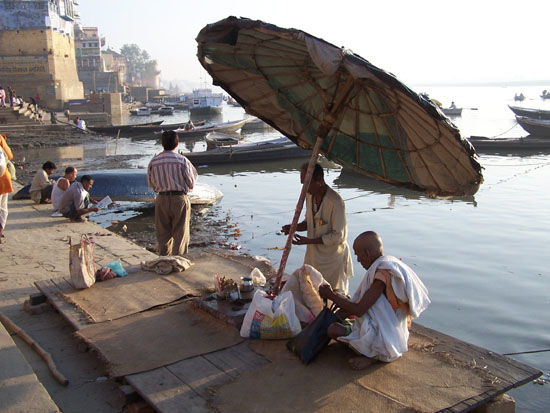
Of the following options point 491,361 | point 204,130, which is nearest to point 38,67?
point 204,130

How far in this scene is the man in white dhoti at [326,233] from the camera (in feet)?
13.8

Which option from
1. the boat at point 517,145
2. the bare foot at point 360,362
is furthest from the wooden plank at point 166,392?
the boat at point 517,145

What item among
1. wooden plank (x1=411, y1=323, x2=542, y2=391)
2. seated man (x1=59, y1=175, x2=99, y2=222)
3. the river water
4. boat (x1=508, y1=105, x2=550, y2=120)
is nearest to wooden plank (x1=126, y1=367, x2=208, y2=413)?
wooden plank (x1=411, y1=323, x2=542, y2=391)

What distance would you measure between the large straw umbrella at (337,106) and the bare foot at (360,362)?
3.17ft

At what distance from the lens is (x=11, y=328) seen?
13.9ft

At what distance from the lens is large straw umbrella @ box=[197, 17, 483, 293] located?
125 inches

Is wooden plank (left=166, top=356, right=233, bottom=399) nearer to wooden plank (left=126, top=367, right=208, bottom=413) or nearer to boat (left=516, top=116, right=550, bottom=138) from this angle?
wooden plank (left=126, top=367, right=208, bottom=413)

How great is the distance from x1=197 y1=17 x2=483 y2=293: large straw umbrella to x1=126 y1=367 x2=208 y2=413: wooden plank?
1.20m

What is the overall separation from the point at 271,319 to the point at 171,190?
259 cm

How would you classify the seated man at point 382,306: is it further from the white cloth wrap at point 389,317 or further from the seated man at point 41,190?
the seated man at point 41,190

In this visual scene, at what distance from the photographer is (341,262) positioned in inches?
170

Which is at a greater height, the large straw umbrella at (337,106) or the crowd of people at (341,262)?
the large straw umbrella at (337,106)

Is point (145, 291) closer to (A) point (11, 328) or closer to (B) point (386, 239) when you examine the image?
(A) point (11, 328)

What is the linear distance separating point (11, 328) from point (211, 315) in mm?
1665
